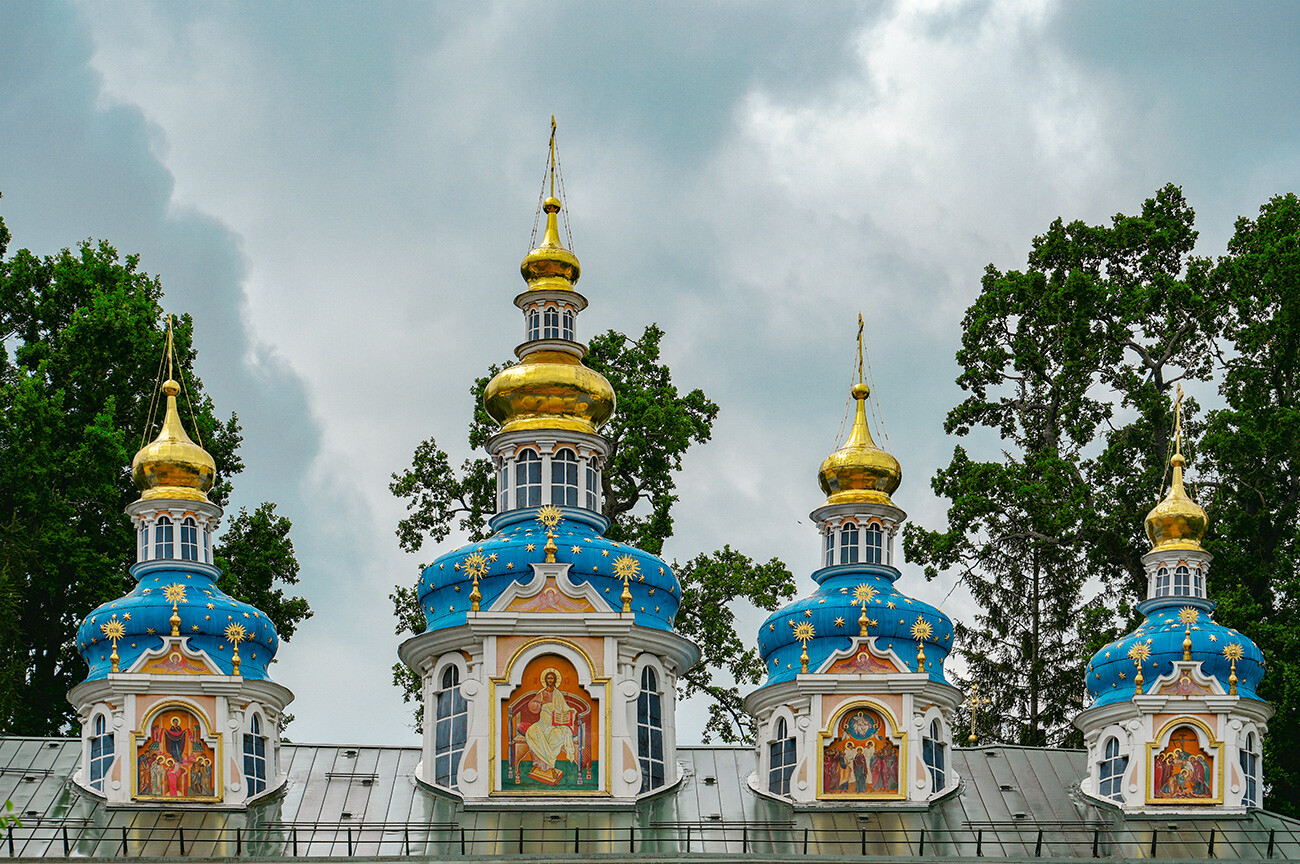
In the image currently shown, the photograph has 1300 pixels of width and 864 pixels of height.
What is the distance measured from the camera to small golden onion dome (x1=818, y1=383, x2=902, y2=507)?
38781mm

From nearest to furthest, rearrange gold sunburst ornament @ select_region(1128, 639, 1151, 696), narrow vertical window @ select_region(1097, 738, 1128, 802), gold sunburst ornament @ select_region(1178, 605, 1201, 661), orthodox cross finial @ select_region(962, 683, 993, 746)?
narrow vertical window @ select_region(1097, 738, 1128, 802), gold sunburst ornament @ select_region(1178, 605, 1201, 661), gold sunburst ornament @ select_region(1128, 639, 1151, 696), orthodox cross finial @ select_region(962, 683, 993, 746)

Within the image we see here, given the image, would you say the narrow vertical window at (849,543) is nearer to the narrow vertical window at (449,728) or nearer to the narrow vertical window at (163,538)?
the narrow vertical window at (449,728)

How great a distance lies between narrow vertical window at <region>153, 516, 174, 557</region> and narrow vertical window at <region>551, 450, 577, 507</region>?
18.7ft

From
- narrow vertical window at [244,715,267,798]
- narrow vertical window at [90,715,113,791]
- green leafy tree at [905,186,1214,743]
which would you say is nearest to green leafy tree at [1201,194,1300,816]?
green leafy tree at [905,186,1214,743]

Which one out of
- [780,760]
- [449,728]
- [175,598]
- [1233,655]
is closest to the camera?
[449,728]

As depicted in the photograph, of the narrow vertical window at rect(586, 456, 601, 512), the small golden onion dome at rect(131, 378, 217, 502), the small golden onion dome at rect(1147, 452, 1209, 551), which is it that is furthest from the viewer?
the small golden onion dome at rect(1147, 452, 1209, 551)

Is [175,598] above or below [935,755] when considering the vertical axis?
above

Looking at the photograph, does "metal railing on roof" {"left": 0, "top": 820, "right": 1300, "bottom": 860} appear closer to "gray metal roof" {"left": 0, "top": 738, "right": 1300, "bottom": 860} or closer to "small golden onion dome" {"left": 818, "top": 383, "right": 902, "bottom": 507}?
"gray metal roof" {"left": 0, "top": 738, "right": 1300, "bottom": 860}

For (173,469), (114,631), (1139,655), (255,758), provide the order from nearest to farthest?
(114,631) < (255,758) < (1139,655) < (173,469)

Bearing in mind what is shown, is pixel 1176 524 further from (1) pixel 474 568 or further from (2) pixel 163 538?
(2) pixel 163 538

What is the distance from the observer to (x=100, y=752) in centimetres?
3544

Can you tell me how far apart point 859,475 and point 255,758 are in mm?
10135

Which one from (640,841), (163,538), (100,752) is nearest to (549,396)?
(163,538)

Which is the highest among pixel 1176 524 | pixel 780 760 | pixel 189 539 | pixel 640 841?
pixel 1176 524
